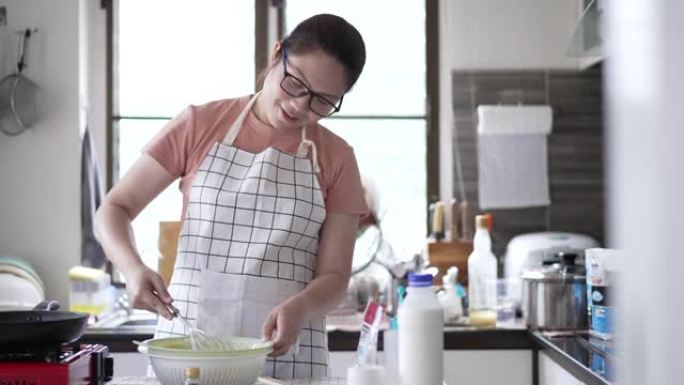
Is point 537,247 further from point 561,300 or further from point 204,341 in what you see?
point 204,341

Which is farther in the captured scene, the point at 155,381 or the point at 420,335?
the point at 155,381

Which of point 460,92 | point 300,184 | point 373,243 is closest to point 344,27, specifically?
point 300,184

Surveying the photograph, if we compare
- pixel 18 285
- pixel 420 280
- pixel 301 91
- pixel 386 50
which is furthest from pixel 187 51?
pixel 420 280

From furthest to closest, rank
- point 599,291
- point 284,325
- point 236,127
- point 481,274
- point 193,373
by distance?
point 481,274 → point 599,291 → point 236,127 → point 284,325 → point 193,373

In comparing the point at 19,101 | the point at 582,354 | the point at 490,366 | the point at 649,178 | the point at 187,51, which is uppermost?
the point at 187,51

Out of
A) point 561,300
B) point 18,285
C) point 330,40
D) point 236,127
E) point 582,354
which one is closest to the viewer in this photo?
point 330,40

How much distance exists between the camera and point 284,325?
1545mm

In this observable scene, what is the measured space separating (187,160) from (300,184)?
0.73ft

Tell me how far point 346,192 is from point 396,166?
184cm

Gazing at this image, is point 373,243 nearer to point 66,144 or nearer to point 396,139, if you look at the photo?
point 396,139

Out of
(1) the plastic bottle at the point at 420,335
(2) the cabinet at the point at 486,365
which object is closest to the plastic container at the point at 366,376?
(1) the plastic bottle at the point at 420,335

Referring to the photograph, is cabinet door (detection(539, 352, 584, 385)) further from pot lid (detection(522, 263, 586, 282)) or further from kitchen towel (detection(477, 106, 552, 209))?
kitchen towel (detection(477, 106, 552, 209))

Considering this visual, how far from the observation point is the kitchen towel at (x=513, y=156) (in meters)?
3.53

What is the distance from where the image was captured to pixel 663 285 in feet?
1.35
